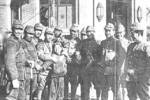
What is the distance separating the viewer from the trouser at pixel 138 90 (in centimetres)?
812

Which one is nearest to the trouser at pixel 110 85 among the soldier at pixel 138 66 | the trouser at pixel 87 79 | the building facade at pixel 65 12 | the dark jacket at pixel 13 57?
the trouser at pixel 87 79

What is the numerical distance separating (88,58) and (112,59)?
62 centimetres

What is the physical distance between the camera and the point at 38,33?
9125 millimetres

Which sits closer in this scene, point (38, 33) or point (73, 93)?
point (38, 33)

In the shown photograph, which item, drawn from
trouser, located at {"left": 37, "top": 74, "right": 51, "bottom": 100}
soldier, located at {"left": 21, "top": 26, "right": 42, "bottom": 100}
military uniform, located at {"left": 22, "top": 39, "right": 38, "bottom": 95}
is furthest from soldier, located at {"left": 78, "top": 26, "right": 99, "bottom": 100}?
military uniform, located at {"left": 22, "top": 39, "right": 38, "bottom": 95}

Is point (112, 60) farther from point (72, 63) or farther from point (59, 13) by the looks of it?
point (59, 13)

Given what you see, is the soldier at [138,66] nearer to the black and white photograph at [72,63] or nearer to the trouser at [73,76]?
the black and white photograph at [72,63]

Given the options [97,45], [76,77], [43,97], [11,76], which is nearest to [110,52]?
[97,45]

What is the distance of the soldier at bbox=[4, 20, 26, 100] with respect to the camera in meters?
7.08

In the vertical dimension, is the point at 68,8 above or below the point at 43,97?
above

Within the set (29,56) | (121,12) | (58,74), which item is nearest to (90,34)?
(58,74)

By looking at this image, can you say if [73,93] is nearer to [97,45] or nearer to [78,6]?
[97,45]

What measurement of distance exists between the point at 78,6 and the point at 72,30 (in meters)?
7.53

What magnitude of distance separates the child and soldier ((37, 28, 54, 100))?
115mm
